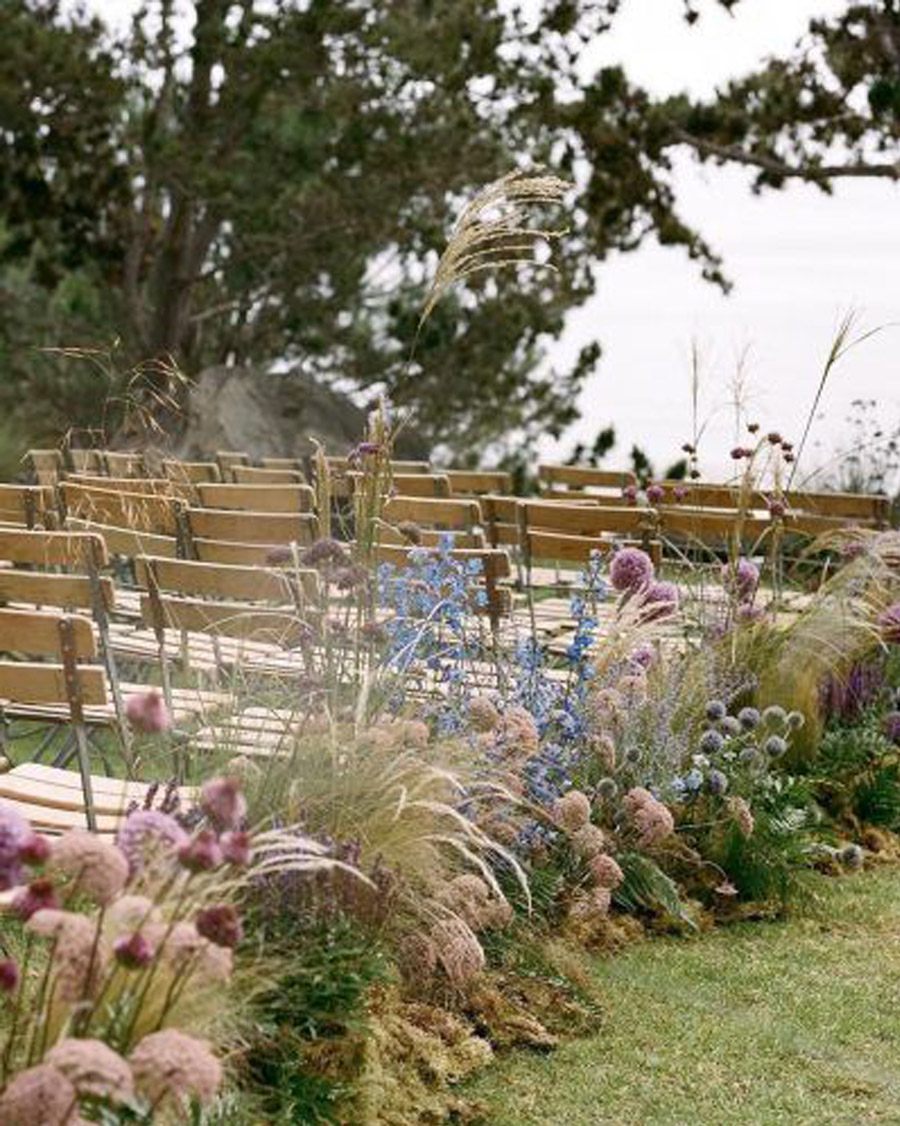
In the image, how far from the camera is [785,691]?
7223mm

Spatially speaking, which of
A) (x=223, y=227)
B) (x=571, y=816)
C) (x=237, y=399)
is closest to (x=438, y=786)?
(x=571, y=816)

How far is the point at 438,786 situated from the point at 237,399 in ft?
43.3

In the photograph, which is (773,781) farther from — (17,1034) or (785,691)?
(17,1034)

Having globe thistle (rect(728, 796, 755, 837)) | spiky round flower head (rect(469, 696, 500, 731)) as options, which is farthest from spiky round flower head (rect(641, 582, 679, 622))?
spiky round flower head (rect(469, 696, 500, 731))

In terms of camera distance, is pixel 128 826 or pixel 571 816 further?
pixel 571 816

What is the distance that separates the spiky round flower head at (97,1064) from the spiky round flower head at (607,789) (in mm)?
3119

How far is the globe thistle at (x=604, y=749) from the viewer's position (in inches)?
233

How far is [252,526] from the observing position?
24.0 ft

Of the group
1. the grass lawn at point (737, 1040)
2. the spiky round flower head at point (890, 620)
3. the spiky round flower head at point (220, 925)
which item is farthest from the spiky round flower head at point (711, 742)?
the spiky round flower head at point (220, 925)

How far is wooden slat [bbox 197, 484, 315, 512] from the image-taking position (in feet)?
27.9

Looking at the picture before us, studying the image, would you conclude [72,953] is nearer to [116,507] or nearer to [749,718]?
[749,718]

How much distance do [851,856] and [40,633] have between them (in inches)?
113

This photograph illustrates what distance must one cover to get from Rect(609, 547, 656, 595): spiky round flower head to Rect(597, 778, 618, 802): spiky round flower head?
0.91 m

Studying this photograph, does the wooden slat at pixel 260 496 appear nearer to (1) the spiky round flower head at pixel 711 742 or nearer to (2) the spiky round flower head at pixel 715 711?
(2) the spiky round flower head at pixel 715 711
